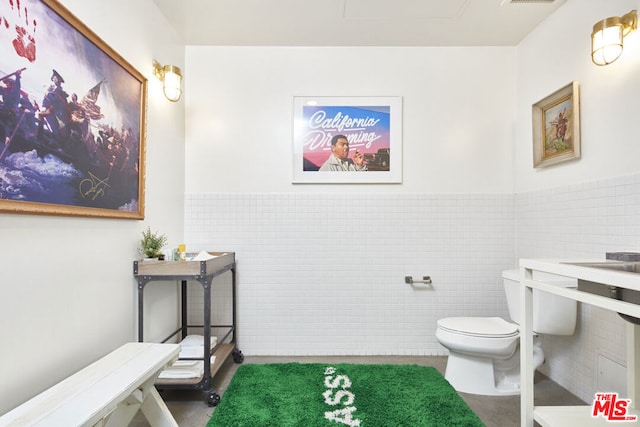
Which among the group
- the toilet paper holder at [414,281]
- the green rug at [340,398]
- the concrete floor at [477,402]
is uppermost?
the toilet paper holder at [414,281]

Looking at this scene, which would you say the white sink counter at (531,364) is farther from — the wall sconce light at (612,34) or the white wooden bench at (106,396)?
the white wooden bench at (106,396)

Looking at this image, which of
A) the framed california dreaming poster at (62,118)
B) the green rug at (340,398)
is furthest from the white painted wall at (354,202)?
the framed california dreaming poster at (62,118)

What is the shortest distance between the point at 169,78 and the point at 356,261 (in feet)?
5.67

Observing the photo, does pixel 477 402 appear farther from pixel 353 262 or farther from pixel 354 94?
pixel 354 94

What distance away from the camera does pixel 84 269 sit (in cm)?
139

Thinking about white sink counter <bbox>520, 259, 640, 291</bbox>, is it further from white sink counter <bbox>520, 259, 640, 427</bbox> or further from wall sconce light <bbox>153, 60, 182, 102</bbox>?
wall sconce light <bbox>153, 60, 182, 102</bbox>

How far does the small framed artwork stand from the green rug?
154cm

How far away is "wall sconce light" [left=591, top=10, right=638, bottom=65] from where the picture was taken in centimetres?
148

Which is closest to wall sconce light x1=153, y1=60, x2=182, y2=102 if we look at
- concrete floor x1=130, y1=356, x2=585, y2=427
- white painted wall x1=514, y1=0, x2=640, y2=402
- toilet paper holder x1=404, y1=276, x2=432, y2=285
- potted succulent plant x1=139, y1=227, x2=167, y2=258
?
potted succulent plant x1=139, y1=227, x2=167, y2=258

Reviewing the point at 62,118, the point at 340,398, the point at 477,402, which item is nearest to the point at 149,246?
the point at 62,118

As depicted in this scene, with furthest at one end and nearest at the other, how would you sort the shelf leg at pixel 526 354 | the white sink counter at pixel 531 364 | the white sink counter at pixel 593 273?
the shelf leg at pixel 526 354, the white sink counter at pixel 531 364, the white sink counter at pixel 593 273

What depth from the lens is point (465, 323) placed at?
194cm

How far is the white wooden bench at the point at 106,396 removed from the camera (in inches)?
36.3

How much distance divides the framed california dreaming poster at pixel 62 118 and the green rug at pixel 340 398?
1.17m
